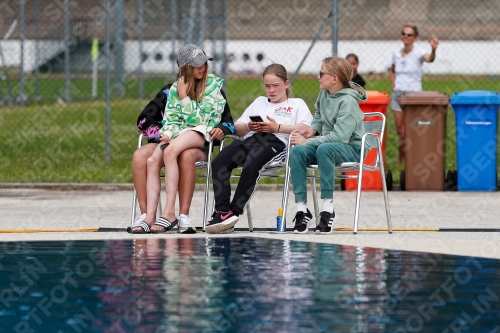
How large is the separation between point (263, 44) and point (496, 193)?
28.4 m

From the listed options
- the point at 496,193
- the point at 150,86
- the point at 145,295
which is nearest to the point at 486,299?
the point at 145,295

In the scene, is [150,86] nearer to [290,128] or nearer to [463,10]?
[463,10]

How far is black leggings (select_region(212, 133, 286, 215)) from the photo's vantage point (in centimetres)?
841

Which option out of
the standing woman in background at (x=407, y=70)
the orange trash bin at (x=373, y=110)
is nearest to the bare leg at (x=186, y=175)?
the orange trash bin at (x=373, y=110)

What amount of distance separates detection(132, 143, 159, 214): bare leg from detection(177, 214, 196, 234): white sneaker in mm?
343

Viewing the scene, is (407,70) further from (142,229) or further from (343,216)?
(142,229)

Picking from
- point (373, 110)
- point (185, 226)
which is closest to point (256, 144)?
point (185, 226)

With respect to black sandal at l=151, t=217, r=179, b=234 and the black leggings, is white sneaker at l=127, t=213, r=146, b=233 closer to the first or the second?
black sandal at l=151, t=217, r=179, b=234

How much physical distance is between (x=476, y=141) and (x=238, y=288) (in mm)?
6668

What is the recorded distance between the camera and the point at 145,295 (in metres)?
5.83

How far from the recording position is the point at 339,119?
27.7 ft

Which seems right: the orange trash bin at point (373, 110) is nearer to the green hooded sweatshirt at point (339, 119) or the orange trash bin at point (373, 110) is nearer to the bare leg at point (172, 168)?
the green hooded sweatshirt at point (339, 119)

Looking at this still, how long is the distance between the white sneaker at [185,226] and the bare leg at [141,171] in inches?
13.5

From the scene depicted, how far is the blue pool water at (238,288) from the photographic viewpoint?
5.12 metres
